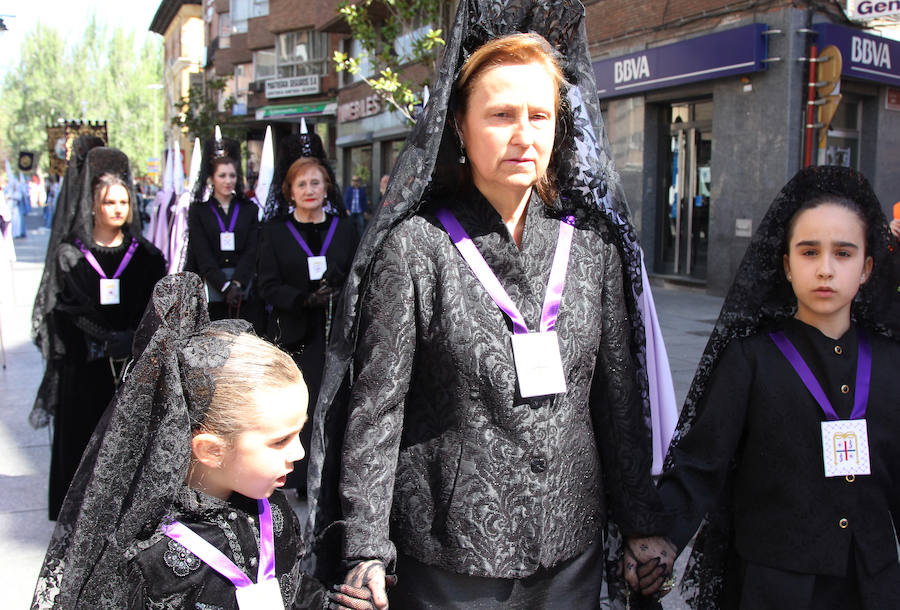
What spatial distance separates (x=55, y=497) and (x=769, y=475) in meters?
3.82

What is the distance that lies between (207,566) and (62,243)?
3.38 meters

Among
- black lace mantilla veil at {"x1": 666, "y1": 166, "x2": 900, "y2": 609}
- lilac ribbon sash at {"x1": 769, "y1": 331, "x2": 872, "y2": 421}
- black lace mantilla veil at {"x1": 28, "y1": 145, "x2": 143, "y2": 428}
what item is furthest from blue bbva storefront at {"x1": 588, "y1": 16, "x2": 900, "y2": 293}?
lilac ribbon sash at {"x1": 769, "y1": 331, "x2": 872, "y2": 421}

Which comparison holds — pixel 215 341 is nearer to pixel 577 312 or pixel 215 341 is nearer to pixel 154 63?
pixel 577 312

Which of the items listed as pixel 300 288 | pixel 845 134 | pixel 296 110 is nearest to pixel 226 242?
pixel 300 288

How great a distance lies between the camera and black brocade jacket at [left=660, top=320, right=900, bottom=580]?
2217 millimetres

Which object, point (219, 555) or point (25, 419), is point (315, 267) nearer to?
point (25, 419)

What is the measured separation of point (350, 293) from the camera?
1.89m

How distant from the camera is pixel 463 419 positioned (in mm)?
1814

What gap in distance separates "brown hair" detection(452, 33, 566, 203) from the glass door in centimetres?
1188

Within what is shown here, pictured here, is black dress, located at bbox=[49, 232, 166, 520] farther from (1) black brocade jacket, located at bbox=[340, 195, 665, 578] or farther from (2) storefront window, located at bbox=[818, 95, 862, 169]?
(2) storefront window, located at bbox=[818, 95, 862, 169]

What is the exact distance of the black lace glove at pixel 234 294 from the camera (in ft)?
19.7

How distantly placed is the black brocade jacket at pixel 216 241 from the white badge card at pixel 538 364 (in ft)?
15.4

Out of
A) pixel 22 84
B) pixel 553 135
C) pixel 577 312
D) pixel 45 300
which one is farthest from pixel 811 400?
pixel 22 84

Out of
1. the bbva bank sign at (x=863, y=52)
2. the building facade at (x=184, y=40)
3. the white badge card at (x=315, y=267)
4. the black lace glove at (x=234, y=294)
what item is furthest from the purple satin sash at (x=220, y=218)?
the building facade at (x=184, y=40)
